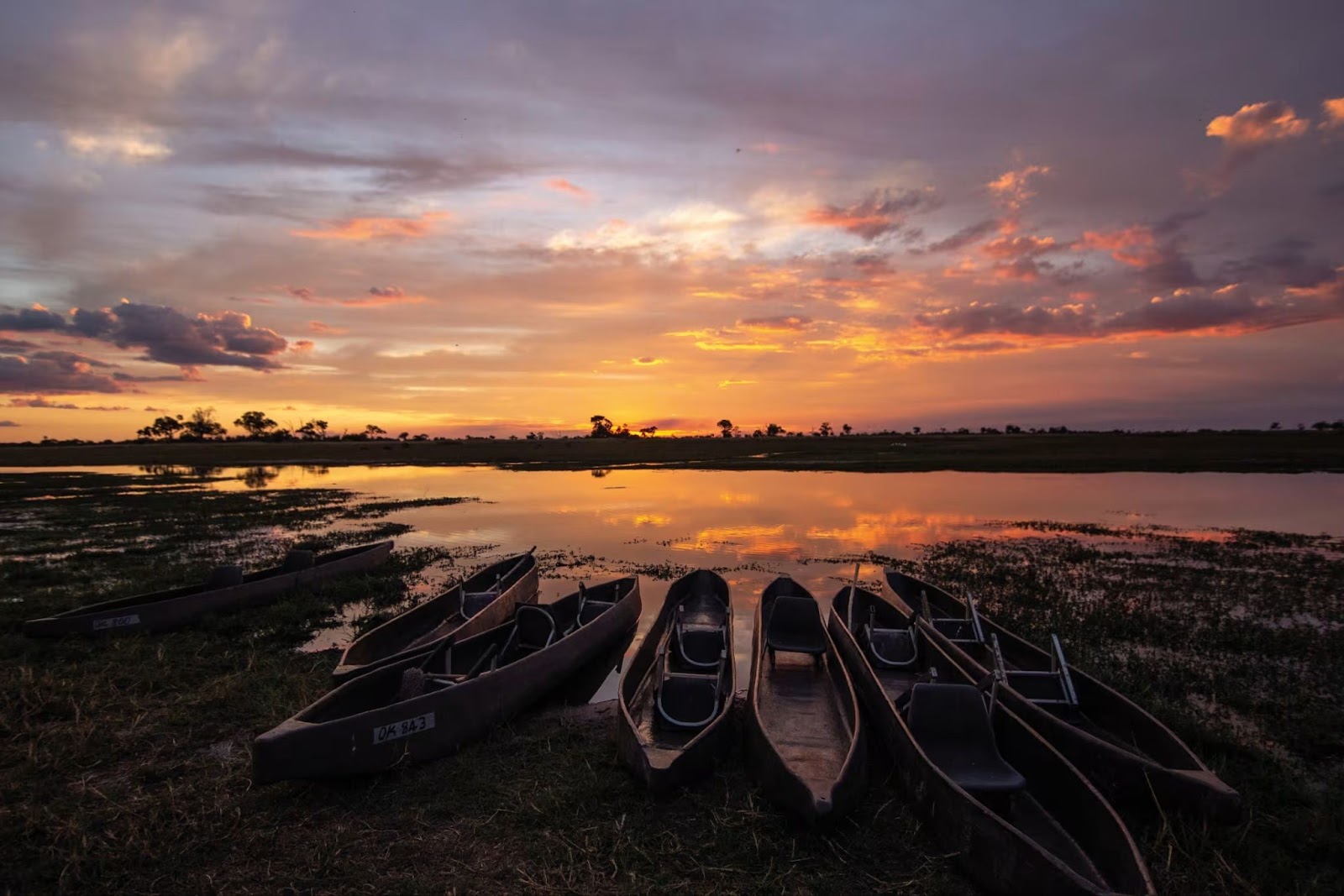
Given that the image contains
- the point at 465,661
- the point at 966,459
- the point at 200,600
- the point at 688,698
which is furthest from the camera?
the point at 966,459

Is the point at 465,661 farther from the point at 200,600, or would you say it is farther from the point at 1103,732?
the point at 1103,732

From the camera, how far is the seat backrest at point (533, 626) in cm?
1132

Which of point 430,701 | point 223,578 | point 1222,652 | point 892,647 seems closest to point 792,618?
point 892,647

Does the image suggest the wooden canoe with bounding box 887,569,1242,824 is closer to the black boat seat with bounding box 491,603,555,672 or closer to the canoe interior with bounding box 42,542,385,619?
the black boat seat with bounding box 491,603,555,672

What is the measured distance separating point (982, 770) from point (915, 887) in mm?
1824

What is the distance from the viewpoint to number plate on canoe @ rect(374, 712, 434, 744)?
7.18m

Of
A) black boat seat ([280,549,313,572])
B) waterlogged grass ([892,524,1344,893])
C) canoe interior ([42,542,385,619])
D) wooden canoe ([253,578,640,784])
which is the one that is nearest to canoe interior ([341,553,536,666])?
wooden canoe ([253,578,640,784])

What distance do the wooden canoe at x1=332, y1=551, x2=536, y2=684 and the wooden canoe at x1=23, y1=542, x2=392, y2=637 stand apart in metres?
3.82

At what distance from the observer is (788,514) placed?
28.7 m

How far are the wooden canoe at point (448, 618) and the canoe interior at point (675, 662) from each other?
3.10m

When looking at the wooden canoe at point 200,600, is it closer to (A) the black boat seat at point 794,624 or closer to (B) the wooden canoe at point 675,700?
(B) the wooden canoe at point 675,700

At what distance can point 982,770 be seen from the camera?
6.86 m

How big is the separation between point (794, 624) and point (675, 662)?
230 centimetres

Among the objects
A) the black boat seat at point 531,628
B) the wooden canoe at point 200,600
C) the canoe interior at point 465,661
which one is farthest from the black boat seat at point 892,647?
the wooden canoe at point 200,600
